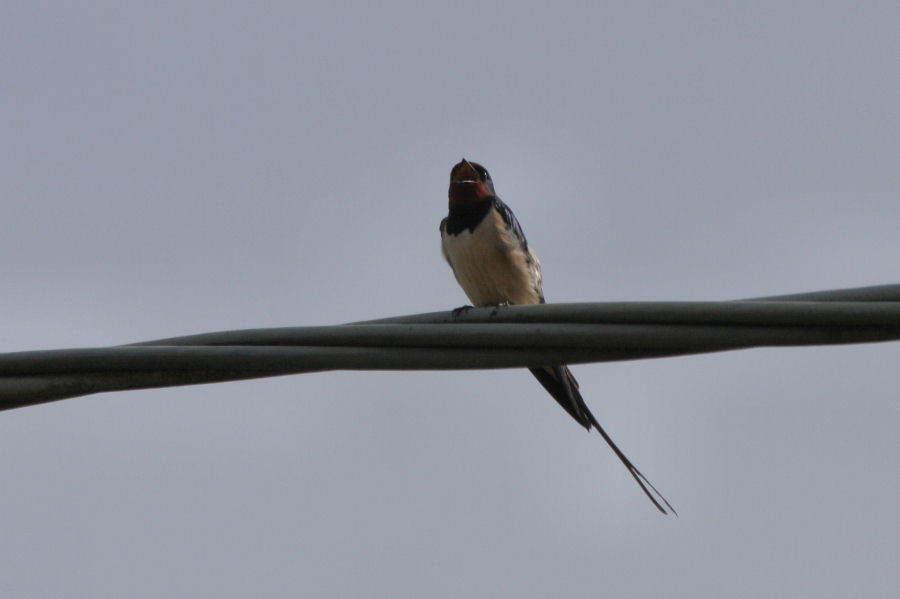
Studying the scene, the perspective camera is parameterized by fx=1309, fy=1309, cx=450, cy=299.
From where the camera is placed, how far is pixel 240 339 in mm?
2812

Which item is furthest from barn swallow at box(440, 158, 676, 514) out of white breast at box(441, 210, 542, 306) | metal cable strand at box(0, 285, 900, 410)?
metal cable strand at box(0, 285, 900, 410)

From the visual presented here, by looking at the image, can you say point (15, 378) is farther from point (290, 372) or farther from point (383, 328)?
point (383, 328)

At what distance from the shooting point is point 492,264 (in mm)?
6219

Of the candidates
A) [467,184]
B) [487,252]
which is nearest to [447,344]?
[487,252]

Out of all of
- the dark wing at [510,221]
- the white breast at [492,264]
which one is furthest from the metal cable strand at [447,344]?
the dark wing at [510,221]

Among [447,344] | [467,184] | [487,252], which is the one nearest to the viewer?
[447,344]

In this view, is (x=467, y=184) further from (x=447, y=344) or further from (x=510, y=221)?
(x=447, y=344)

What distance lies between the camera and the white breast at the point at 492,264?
6.22 metres

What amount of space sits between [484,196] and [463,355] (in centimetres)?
384

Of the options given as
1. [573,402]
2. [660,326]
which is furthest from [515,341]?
[573,402]

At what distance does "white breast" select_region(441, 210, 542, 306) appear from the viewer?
6219 millimetres

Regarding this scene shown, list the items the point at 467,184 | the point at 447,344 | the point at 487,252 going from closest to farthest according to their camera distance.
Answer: the point at 447,344, the point at 487,252, the point at 467,184

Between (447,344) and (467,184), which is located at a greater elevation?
(467,184)

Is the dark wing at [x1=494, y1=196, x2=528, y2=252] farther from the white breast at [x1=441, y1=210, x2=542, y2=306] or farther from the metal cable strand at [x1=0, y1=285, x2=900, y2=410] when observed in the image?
the metal cable strand at [x1=0, y1=285, x2=900, y2=410]
